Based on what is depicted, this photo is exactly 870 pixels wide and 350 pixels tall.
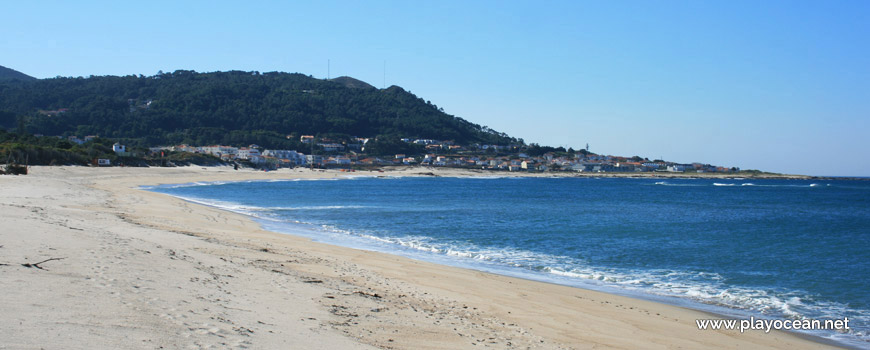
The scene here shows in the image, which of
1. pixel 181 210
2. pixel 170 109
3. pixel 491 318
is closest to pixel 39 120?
pixel 170 109

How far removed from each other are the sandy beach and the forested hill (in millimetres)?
112611

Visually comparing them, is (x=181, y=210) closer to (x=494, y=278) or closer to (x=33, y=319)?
(x=494, y=278)

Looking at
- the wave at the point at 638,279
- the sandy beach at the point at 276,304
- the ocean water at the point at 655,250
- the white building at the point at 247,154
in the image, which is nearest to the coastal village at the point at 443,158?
the white building at the point at 247,154

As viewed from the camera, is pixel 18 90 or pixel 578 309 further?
pixel 18 90

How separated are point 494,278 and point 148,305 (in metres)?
7.00

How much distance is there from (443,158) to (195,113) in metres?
64.5

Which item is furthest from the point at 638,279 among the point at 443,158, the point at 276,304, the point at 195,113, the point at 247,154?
the point at 195,113

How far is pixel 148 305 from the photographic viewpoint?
547cm

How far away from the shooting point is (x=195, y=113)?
143000mm

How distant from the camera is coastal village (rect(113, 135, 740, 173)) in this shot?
115500 millimetres

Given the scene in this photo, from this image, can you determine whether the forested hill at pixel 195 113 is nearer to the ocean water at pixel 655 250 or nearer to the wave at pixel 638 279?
the ocean water at pixel 655 250

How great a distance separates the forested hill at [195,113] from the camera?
398 ft

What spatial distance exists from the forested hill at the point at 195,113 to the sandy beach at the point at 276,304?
11261 centimetres

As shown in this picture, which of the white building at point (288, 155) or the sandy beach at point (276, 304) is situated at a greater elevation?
the white building at point (288, 155)
